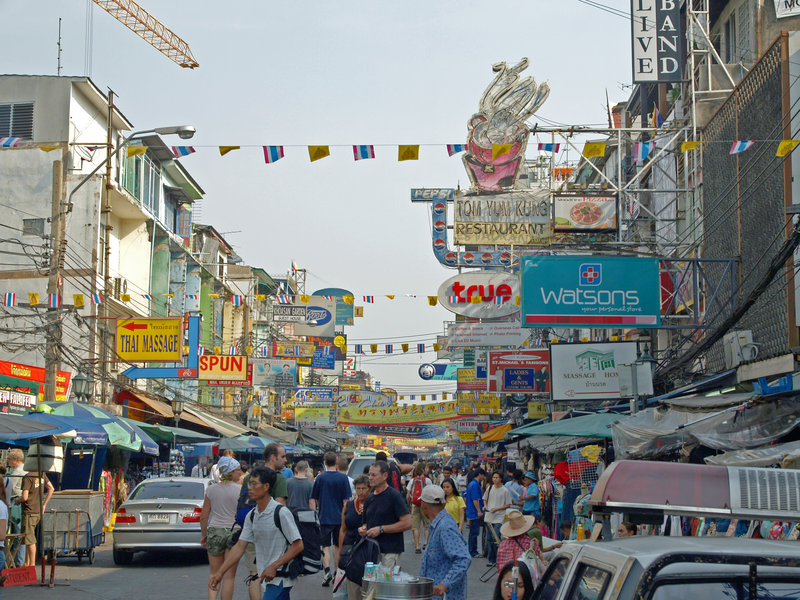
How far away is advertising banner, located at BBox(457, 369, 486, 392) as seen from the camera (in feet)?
126

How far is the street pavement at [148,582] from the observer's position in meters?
12.3

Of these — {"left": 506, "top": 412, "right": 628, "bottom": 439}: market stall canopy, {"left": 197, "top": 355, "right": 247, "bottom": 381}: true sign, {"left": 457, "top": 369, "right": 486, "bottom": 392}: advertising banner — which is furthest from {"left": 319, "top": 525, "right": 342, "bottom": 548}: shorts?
{"left": 457, "top": 369, "right": 486, "bottom": 392}: advertising banner

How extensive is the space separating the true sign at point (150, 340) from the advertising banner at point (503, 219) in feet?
25.2

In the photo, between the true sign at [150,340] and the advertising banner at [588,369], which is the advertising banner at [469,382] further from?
the advertising banner at [588,369]

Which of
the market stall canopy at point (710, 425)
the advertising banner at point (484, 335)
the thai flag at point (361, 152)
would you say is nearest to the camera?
the market stall canopy at point (710, 425)

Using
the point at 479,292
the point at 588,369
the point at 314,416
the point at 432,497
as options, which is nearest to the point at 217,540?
the point at 432,497

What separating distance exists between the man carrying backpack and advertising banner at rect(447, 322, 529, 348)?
2048cm

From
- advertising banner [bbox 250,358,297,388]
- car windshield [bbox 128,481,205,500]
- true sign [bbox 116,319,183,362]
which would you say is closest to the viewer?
car windshield [bbox 128,481,205,500]

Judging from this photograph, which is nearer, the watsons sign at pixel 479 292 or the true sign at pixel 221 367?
the watsons sign at pixel 479 292

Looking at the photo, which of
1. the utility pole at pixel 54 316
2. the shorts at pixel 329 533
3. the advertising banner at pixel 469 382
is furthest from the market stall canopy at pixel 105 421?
the advertising banner at pixel 469 382

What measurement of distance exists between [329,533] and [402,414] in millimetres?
42072

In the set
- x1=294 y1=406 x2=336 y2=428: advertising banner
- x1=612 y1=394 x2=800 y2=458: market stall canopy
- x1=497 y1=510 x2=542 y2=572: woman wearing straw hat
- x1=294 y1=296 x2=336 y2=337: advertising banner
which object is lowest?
x1=497 y1=510 x2=542 y2=572: woman wearing straw hat

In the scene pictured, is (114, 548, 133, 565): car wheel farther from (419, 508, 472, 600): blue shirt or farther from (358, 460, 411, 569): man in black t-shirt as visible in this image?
(419, 508, 472, 600): blue shirt

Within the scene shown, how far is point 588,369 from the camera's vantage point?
2133cm
